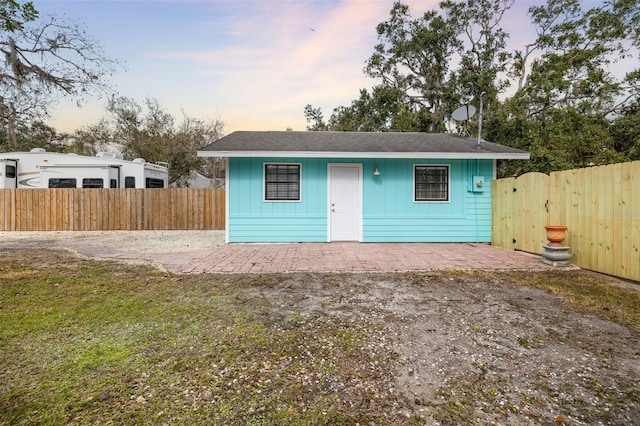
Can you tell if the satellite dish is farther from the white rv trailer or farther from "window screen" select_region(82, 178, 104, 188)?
"window screen" select_region(82, 178, 104, 188)

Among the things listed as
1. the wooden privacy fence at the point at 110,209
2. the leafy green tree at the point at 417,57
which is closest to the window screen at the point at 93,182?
the wooden privacy fence at the point at 110,209

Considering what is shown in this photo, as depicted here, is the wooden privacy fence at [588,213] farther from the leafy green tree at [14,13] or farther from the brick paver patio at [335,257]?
the leafy green tree at [14,13]

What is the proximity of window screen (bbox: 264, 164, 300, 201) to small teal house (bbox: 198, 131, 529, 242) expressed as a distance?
1.0 inches

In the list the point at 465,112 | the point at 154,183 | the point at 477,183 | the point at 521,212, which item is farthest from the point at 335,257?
the point at 154,183

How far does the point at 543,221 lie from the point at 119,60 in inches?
518

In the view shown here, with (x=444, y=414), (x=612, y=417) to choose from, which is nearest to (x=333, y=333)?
(x=444, y=414)

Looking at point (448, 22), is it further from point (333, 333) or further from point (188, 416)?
point (188, 416)

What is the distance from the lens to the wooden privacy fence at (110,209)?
1201 centimetres

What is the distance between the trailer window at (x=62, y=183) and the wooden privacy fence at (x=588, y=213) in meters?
15.1

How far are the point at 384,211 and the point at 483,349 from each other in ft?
19.8

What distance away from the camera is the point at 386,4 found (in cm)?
1853

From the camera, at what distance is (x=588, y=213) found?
17.9ft

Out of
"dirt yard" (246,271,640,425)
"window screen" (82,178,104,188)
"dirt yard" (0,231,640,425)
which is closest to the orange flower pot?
"dirt yard" (0,231,640,425)

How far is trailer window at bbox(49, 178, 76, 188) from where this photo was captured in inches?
493
